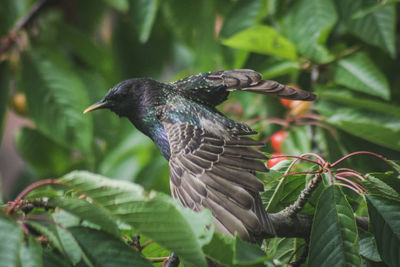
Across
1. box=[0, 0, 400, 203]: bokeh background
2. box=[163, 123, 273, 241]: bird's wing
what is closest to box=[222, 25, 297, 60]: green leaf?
box=[0, 0, 400, 203]: bokeh background

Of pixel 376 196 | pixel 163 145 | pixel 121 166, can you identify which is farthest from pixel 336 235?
pixel 121 166

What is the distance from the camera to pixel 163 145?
2.00 meters

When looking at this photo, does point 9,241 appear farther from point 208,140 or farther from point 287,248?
point 287,248

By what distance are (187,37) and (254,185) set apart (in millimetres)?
2173

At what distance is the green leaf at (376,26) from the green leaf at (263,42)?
13.1 inches

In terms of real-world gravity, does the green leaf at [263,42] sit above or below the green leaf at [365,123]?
above

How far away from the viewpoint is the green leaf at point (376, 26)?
9.02 feet

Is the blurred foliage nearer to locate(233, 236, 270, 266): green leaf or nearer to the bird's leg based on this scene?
locate(233, 236, 270, 266): green leaf

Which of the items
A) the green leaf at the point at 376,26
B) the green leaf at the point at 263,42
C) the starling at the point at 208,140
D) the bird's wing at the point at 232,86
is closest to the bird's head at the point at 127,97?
the starling at the point at 208,140

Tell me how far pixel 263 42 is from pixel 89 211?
1766 millimetres

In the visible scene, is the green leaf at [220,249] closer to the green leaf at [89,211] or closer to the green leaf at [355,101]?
the green leaf at [89,211]

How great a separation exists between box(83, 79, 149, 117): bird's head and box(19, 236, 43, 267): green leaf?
100 centimetres

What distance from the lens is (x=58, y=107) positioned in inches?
130

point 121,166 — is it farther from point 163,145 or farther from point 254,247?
point 254,247
